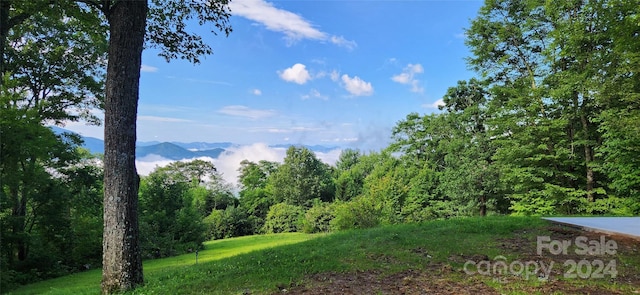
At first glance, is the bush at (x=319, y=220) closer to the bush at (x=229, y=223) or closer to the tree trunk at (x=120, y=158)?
the bush at (x=229, y=223)

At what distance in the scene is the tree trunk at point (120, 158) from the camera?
14.4ft

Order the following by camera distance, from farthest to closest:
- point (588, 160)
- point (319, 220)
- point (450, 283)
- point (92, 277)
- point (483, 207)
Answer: point (319, 220), point (483, 207), point (588, 160), point (92, 277), point (450, 283)

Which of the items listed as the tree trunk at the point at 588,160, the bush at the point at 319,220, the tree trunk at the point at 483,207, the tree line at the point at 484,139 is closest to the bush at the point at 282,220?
the bush at the point at 319,220

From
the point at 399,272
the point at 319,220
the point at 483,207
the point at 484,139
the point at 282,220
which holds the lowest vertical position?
the point at 282,220

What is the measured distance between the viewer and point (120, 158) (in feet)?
14.5

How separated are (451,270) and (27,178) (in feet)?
50.2

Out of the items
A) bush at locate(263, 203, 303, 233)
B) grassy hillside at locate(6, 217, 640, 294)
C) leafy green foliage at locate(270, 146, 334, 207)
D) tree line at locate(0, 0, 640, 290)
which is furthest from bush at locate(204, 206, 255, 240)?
grassy hillside at locate(6, 217, 640, 294)

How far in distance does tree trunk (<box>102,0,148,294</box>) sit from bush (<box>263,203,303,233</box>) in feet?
106

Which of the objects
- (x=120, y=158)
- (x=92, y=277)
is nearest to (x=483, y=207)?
(x=92, y=277)

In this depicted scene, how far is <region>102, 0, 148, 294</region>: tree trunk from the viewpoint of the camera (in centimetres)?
439

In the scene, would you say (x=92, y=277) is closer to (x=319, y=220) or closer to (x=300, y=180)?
(x=319, y=220)

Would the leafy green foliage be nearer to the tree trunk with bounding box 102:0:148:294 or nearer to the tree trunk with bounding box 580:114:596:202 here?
the tree trunk with bounding box 580:114:596:202

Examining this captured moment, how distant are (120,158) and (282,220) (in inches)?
1315

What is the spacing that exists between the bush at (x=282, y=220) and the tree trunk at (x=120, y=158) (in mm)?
32220
